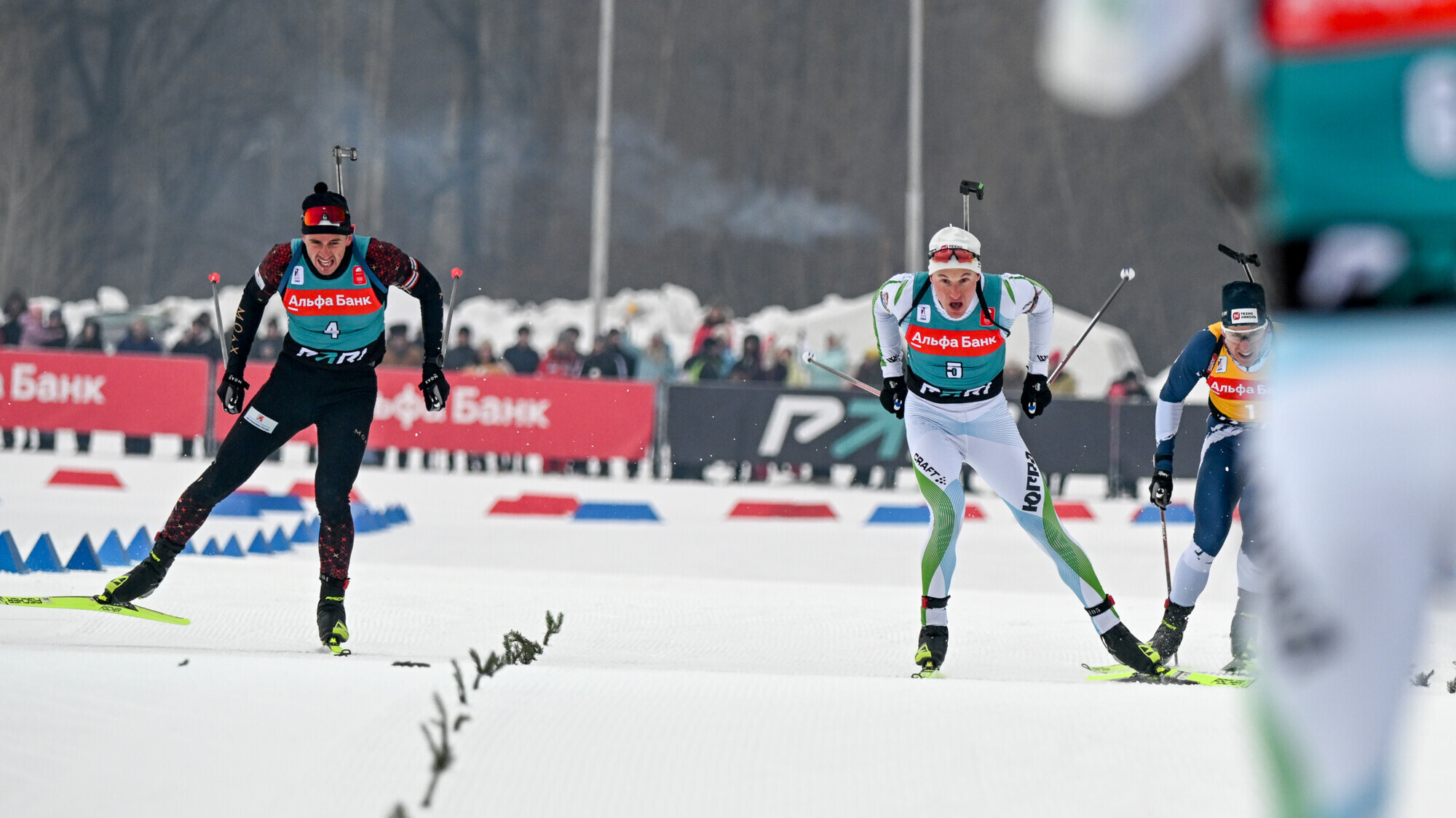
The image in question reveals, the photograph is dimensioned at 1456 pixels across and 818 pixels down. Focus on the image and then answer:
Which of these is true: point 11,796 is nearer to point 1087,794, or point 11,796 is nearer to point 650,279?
point 1087,794

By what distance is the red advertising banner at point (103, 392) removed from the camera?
17.3 metres

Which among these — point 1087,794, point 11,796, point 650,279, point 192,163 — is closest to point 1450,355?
point 1087,794

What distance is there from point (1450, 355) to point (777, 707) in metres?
2.31

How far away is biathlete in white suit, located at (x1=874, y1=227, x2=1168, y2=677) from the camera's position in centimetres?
618

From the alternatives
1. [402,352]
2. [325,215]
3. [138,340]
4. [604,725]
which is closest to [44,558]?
[325,215]

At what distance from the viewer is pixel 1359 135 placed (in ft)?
5.88

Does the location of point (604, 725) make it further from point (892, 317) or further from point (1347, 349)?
point (892, 317)

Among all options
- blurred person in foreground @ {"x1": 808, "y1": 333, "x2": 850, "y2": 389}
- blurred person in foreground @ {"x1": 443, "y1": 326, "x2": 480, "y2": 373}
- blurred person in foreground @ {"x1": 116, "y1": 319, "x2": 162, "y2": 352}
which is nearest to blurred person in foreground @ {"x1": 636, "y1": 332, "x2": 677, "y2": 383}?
blurred person in foreground @ {"x1": 808, "y1": 333, "x2": 850, "y2": 389}

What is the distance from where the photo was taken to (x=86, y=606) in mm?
6102

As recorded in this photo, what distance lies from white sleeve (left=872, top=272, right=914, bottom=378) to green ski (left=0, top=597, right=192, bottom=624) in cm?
320

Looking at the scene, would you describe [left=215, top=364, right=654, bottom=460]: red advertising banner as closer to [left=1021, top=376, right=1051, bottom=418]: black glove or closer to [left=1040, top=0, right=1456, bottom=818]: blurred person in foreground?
[left=1021, top=376, right=1051, bottom=418]: black glove

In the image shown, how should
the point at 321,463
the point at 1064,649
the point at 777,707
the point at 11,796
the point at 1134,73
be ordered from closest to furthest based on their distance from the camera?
the point at 1134,73, the point at 11,796, the point at 777,707, the point at 321,463, the point at 1064,649

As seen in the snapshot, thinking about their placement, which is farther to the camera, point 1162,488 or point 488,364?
point 488,364

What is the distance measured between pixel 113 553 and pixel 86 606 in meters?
2.44
